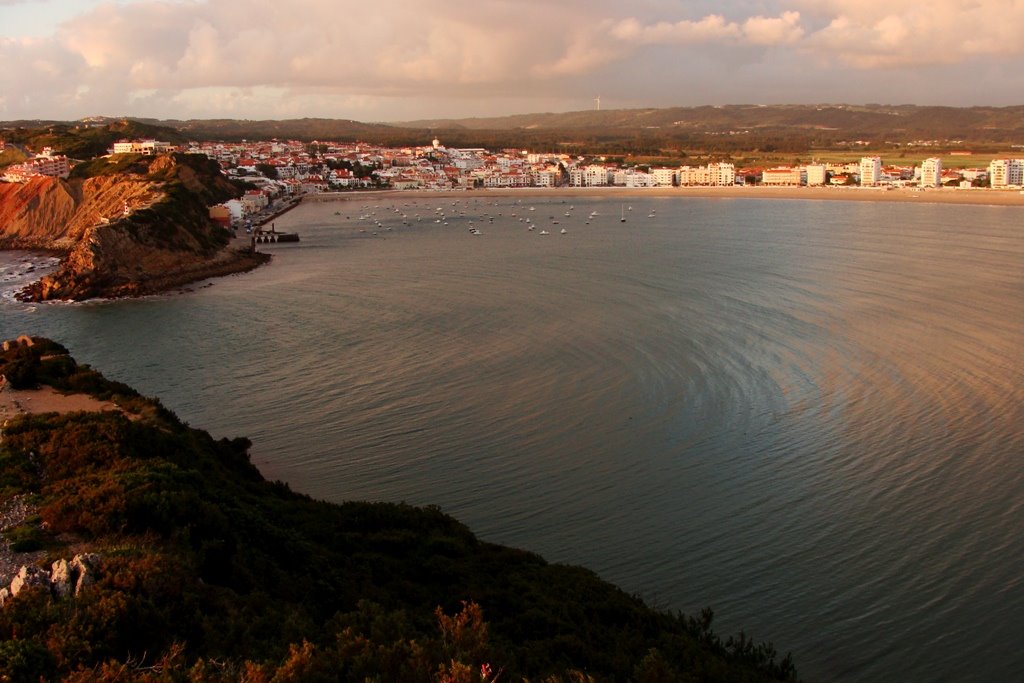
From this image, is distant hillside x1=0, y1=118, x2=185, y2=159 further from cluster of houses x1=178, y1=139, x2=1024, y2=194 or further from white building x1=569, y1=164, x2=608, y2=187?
white building x1=569, y1=164, x2=608, y2=187

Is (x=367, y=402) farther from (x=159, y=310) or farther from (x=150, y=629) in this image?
(x=159, y=310)

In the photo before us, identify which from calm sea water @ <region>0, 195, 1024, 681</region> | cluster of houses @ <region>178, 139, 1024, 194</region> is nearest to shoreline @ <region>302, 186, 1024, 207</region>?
cluster of houses @ <region>178, 139, 1024, 194</region>

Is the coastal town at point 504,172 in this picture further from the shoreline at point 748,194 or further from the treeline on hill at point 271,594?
the treeline on hill at point 271,594

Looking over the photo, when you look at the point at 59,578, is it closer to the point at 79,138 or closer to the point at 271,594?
the point at 271,594

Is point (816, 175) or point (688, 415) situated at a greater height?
point (816, 175)

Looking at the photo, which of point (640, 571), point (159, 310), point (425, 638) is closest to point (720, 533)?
point (640, 571)

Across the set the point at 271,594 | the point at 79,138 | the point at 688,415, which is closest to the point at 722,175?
the point at 79,138
